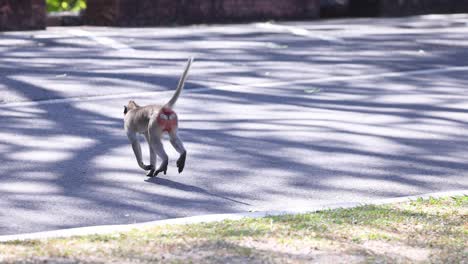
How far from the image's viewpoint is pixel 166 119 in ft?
26.2

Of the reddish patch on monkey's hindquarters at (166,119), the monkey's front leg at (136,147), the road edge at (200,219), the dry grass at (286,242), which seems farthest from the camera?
the monkey's front leg at (136,147)

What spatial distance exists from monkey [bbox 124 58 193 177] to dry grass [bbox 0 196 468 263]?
Answer: 149cm

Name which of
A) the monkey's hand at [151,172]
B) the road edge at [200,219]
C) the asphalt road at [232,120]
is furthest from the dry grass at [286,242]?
the monkey's hand at [151,172]

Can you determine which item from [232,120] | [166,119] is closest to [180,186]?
[166,119]

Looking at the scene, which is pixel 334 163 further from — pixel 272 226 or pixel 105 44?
pixel 105 44

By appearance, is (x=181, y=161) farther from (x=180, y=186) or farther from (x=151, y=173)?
(x=151, y=173)

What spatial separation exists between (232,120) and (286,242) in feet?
17.3

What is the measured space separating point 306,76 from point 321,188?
640cm

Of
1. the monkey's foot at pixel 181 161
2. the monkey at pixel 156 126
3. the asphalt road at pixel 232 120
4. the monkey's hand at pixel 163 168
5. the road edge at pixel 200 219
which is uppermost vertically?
the monkey at pixel 156 126

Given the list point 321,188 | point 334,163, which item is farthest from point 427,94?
point 321,188

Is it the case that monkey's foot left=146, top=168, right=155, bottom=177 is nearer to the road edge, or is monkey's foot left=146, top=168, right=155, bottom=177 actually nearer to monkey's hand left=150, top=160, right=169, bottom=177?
monkey's hand left=150, top=160, right=169, bottom=177

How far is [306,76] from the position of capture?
14.5 metres

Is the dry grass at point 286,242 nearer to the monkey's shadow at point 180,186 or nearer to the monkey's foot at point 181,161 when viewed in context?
the monkey's shadow at point 180,186

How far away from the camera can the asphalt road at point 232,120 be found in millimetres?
8016
